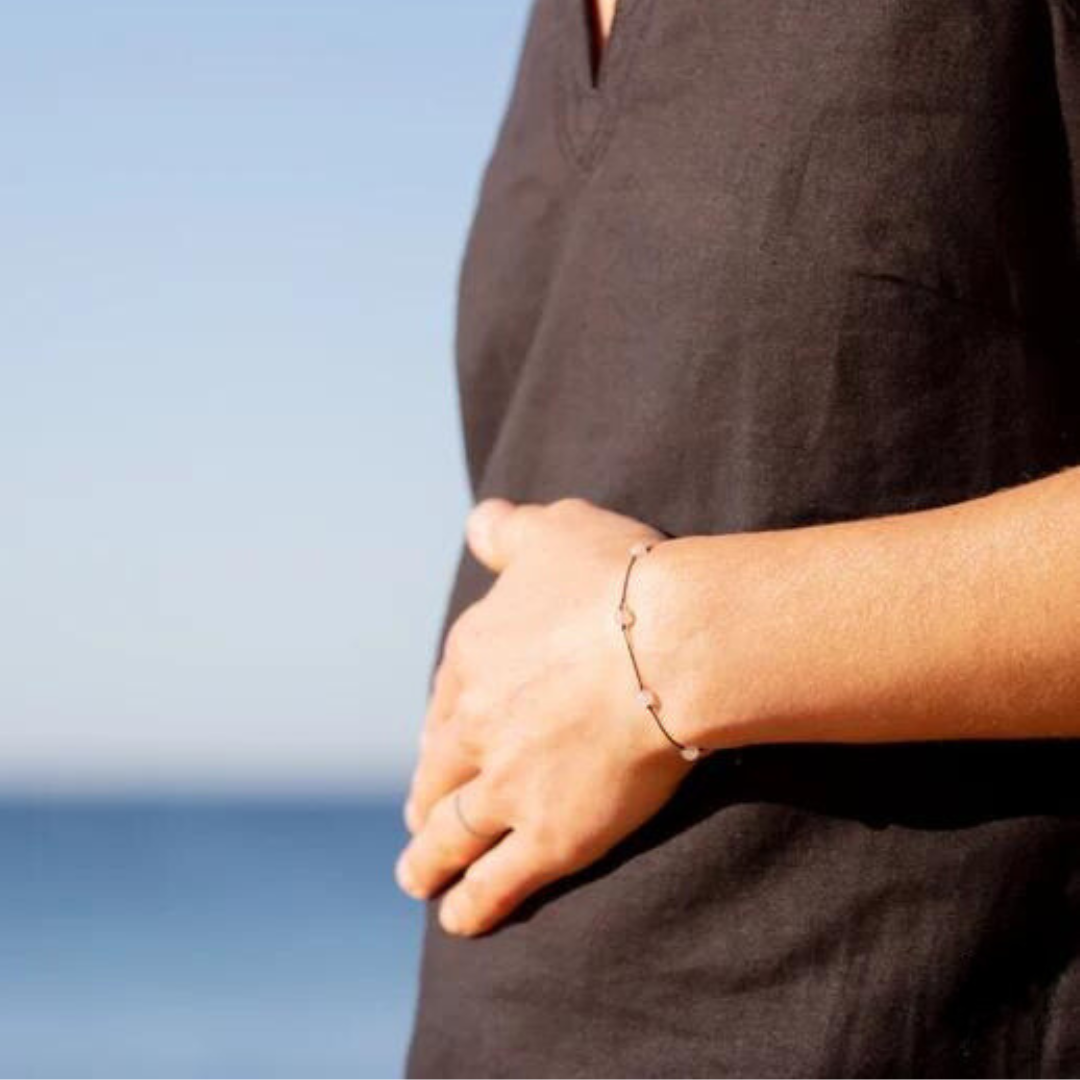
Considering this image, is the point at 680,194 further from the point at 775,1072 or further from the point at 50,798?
the point at 50,798

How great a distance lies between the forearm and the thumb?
0.67ft

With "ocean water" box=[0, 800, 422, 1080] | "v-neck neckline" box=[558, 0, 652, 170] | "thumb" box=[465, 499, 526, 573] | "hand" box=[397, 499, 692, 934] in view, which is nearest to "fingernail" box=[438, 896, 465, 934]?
"hand" box=[397, 499, 692, 934]

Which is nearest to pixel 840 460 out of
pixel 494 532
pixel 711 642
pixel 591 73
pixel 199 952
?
pixel 711 642

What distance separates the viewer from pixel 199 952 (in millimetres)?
22594

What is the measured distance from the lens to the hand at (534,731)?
48.0 inches

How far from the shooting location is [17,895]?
26.8m

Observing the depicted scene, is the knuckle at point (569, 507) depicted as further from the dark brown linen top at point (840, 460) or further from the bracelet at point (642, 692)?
the bracelet at point (642, 692)

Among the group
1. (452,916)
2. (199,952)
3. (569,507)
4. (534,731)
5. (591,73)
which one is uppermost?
(591,73)

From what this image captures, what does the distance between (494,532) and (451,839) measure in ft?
0.67

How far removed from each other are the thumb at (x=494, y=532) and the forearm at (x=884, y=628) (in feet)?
0.67

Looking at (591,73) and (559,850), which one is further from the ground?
(591,73)

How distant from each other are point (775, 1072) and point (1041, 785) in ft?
0.72

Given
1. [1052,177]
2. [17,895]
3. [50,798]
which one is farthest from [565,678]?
[50,798]

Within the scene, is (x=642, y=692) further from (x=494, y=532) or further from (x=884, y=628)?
(x=494, y=532)
